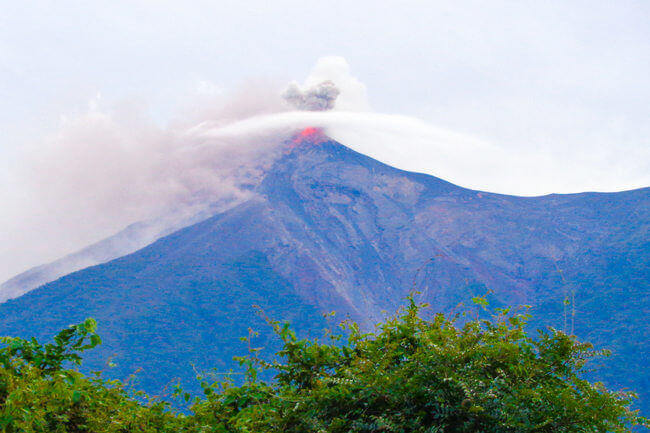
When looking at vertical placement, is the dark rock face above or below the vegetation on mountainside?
above

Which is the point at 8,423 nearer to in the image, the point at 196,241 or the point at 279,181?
the point at 196,241

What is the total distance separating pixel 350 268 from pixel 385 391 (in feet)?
308

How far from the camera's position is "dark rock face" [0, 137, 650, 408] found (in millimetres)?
70562

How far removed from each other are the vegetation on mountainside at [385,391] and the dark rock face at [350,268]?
55.6 meters

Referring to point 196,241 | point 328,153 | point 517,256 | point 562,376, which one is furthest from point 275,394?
point 328,153

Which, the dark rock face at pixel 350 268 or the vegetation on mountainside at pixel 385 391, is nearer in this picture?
the vegetation on mountainside at pixel 385 391

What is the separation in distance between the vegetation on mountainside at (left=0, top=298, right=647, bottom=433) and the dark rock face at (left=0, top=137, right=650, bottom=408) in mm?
55646

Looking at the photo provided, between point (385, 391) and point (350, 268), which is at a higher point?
point (350, 268)

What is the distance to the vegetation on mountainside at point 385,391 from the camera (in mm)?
3463

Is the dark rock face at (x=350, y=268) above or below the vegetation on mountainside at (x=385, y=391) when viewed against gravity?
above

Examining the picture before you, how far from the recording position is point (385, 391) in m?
3.75

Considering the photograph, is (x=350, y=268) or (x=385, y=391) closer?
(x=385, y=391)

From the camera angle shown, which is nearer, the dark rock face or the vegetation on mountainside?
the vegetation on mountainside

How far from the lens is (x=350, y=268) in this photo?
318 ft
